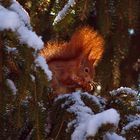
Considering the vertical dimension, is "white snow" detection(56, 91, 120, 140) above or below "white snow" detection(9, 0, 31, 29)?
below

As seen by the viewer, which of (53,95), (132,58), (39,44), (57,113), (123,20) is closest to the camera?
(39,44)

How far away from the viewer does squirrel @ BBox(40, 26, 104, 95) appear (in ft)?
6.06

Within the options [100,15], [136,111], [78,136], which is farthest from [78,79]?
[78,136]

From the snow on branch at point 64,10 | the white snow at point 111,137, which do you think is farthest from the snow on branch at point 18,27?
the snow on branch at point 64,10

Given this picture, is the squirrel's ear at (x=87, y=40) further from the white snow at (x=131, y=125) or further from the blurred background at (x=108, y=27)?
the white snow at (x=131, y=125)

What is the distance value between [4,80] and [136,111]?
50 cm

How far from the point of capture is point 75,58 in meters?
1.92

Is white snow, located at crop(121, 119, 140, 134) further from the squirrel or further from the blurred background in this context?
the blurred background

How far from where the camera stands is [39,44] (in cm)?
119

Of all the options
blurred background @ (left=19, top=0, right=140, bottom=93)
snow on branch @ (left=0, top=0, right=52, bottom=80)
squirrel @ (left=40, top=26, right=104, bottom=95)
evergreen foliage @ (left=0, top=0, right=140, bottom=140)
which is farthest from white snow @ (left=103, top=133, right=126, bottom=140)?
blurred background @ (left=19, top=0, right=140, bottom=93)

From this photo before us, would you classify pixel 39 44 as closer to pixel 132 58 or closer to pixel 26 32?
pixel 26 32

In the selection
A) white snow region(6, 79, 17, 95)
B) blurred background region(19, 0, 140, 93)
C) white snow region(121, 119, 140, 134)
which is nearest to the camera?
white snow region(6, 79, 17, 95)

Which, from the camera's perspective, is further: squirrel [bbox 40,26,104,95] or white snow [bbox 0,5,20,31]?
squirrel [bbox 40,26,104,95]

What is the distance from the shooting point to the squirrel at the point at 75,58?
1.85m
